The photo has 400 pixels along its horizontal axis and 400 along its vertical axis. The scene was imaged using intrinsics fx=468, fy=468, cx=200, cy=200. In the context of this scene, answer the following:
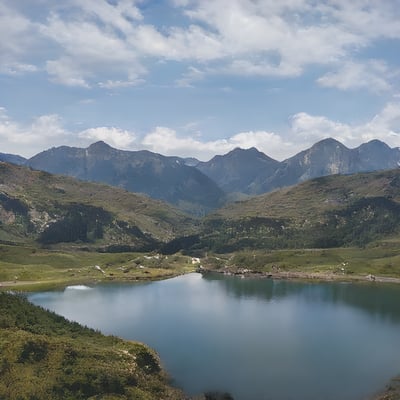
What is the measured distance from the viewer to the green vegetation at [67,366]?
78.8 metres

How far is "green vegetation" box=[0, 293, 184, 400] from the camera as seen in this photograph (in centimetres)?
7881

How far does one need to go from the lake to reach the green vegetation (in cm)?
1083

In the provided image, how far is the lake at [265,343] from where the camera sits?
102 metres

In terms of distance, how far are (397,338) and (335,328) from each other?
19973 millimetres

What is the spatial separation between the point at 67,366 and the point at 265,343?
6539cm

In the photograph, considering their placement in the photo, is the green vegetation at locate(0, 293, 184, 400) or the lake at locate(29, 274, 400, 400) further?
the lake at locate(29, 274, 400, 400)

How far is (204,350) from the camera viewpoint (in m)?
126

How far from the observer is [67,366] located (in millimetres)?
85562

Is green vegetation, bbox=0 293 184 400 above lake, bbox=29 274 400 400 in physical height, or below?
above

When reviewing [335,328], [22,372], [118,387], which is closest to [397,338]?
[335,328]

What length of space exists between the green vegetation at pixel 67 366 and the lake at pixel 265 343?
35.5 feet

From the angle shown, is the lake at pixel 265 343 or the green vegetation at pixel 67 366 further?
the lake at pixel 265 343

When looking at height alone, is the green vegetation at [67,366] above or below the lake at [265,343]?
above

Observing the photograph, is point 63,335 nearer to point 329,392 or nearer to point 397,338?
point 329,392
